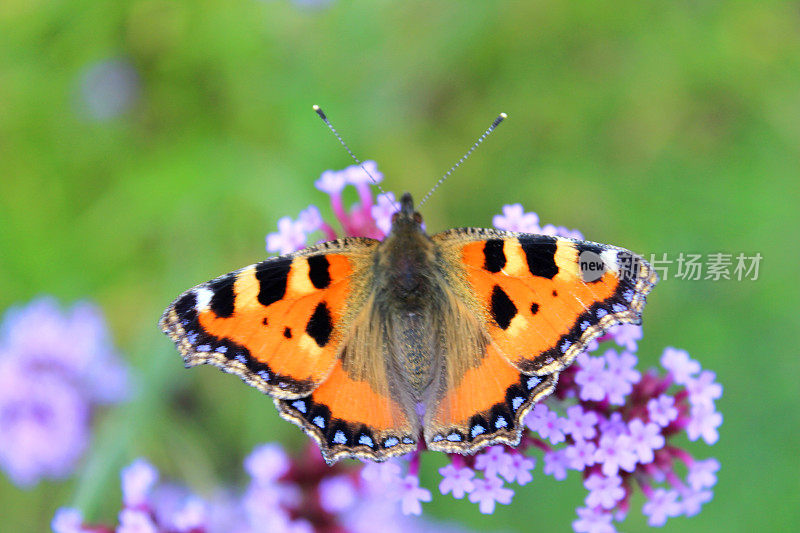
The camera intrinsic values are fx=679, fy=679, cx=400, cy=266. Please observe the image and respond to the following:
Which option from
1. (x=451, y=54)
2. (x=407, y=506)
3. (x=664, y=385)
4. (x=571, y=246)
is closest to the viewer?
(x=571, y=246)

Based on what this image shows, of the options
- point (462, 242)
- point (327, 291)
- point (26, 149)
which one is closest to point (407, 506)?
point (327, 291)

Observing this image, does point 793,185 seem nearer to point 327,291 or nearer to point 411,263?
point 411,263

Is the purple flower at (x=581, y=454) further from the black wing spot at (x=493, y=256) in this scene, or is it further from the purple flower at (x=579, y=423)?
the black wing spot at (x=493, y=256)

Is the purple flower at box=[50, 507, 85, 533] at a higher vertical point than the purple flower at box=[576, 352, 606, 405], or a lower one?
lower

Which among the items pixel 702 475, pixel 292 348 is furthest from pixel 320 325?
pixel 702 475

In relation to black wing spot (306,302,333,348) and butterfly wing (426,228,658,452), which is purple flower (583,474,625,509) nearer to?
butterfly wing (426,228,658,452)

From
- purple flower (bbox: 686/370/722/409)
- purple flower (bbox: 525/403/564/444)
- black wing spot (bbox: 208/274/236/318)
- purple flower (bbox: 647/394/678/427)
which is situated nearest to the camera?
black wing spot (bbox: 208/274/236/318)

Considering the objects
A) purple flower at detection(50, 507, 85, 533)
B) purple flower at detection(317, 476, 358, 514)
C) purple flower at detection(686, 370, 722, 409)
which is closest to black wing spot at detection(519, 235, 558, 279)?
purple flower at detection(686, 370, 722, 409)

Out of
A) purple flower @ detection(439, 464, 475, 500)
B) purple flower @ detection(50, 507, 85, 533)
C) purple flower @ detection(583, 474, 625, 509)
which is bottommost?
purple flower @ detection(50, 507, 85, 533)
